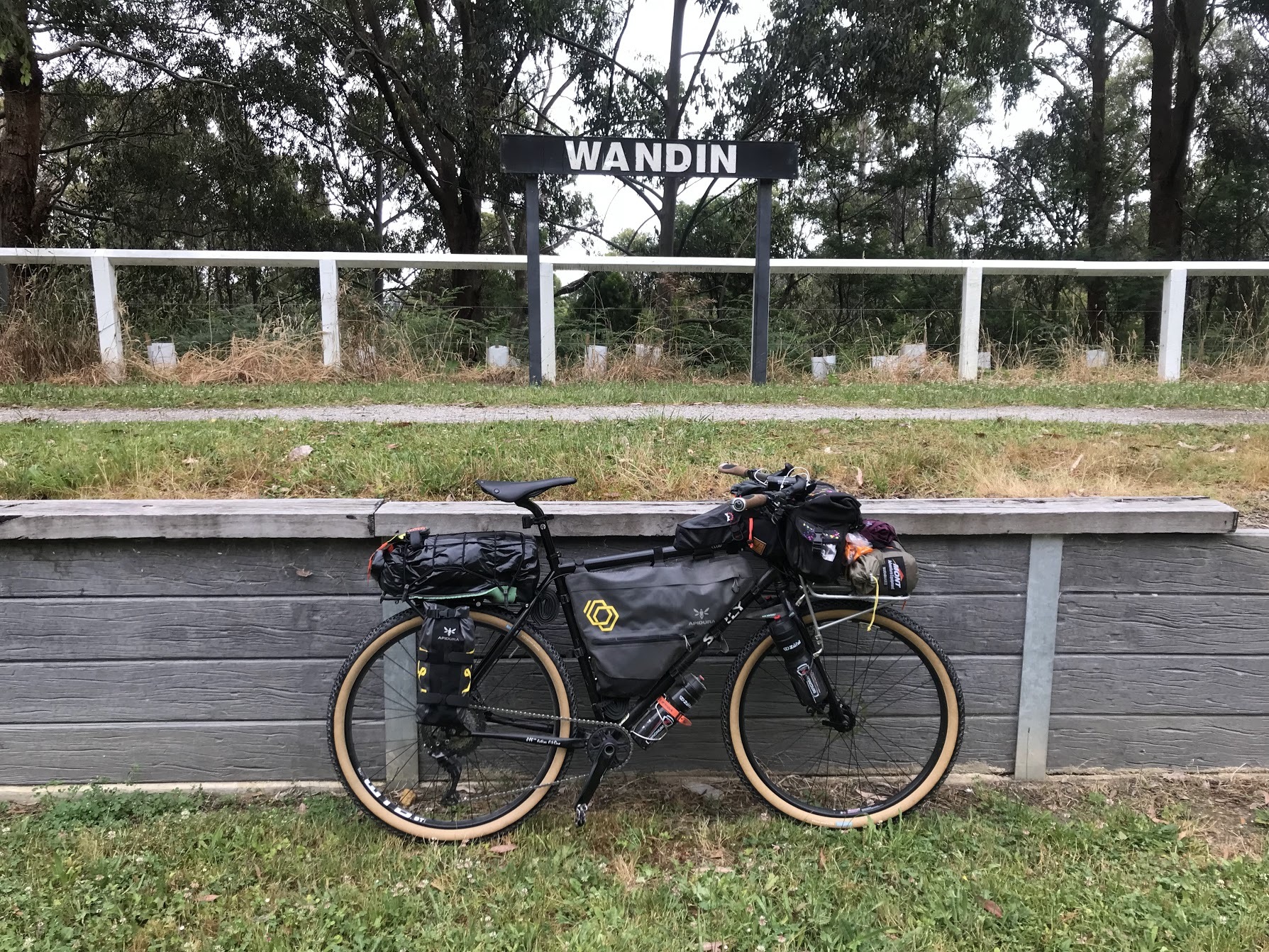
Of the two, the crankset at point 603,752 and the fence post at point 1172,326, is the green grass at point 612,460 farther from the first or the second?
the fence post at point 1172,326

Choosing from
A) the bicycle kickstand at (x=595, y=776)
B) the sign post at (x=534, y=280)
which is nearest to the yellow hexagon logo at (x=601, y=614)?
the bicycle kickstand at (x=595, y=776)

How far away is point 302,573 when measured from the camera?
2668mm

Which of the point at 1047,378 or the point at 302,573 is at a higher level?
the point at 1047,378

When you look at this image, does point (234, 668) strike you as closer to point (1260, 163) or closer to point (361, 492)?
point (361, 492)

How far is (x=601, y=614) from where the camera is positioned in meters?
2.46

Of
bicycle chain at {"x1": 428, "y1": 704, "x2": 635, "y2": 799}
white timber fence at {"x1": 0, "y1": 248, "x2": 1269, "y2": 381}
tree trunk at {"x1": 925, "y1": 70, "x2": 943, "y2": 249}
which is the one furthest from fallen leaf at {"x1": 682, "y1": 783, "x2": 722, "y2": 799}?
tree trunk at {"x1": 925, "y1": 70, "x2": 943, "y2": 249}

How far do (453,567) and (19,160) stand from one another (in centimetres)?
1339

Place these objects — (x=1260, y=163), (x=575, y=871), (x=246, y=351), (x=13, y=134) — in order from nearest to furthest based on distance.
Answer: (x=575, y=871) < (x=246, y=351) < (x=13, y=134) < (x=1260, y=163)

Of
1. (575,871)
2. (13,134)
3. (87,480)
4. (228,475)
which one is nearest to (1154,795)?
(575,871)

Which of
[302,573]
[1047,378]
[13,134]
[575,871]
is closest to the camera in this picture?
[575,871]

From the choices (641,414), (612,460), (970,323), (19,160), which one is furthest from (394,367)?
(19,160)

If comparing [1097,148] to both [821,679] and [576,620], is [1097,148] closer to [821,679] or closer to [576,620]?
[821,679]

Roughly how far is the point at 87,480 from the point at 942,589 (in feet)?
10.6

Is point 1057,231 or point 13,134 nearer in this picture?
point 13,134
